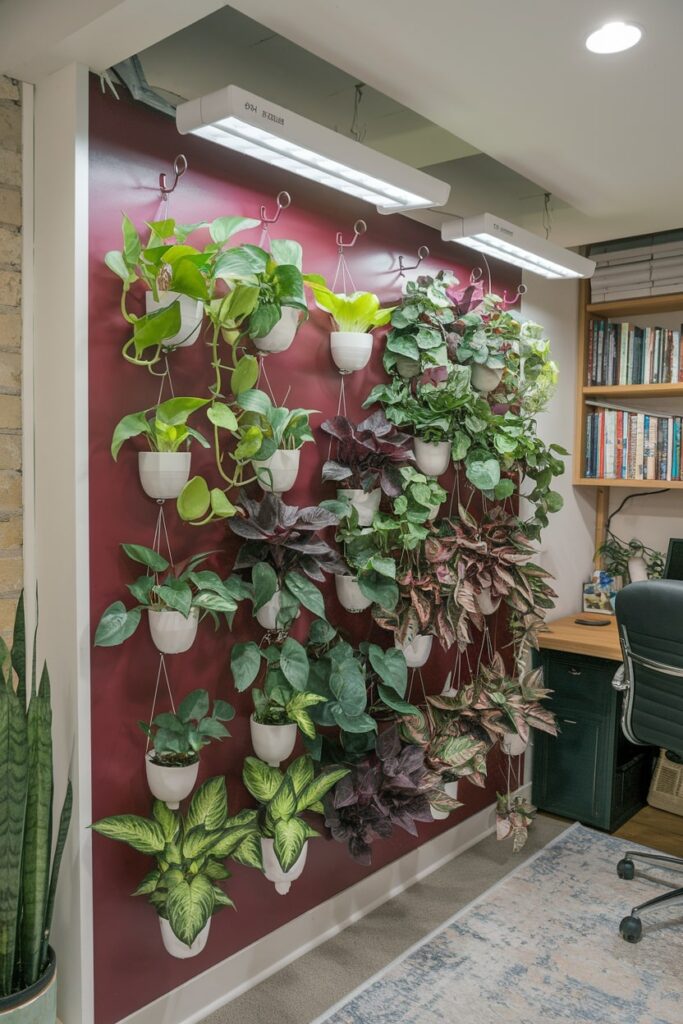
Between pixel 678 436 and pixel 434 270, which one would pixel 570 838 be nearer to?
pixel 678 436

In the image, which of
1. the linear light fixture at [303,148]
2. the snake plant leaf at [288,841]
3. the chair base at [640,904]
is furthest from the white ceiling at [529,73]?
the chair base at [640,904]

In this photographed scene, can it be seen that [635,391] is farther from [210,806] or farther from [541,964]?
[210,806]

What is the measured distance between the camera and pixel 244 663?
225cm

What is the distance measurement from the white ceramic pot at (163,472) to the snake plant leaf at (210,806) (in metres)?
0.76

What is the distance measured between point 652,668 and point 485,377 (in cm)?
113

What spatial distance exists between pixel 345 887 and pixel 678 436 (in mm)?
2356

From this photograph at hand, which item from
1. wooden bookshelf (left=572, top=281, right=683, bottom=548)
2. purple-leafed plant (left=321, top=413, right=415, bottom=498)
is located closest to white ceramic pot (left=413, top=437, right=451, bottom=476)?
purple-leafed plant (left=321, top=413, right=415, bottom=498)

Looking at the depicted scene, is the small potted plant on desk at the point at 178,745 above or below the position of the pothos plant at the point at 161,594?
below

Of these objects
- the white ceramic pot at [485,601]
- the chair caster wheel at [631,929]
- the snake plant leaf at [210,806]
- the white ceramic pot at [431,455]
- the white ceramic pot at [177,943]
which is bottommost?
the chair caster wheel at [631,929]

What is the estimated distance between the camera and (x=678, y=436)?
374 centimetres

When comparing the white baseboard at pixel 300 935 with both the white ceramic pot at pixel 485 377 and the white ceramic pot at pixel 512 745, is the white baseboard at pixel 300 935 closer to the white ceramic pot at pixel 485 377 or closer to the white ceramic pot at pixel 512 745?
the white ceramic pot at pixel 512 745

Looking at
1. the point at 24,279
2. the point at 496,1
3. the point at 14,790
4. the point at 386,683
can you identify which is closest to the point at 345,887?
the point at 386,683

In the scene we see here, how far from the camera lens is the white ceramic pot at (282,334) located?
2260mm

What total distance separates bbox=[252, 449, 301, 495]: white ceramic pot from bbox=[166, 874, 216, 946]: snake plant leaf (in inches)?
39.9
